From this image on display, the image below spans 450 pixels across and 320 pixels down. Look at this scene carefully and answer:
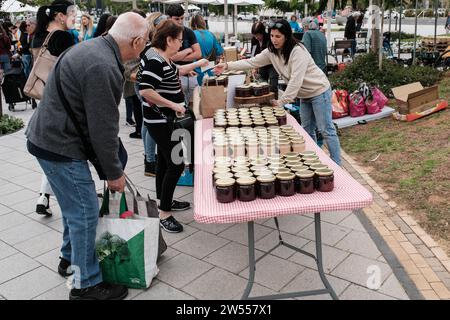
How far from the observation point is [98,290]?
2.90m

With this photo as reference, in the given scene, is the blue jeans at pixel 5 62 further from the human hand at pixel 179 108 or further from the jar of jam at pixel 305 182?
the jar of jam at pixel 305 182

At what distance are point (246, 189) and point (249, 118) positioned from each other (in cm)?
144

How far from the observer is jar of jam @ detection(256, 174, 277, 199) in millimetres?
2521

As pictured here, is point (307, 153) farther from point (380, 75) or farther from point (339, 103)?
point (380, 75)

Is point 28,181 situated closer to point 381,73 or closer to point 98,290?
point 98,290

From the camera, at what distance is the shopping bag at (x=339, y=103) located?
290 inches

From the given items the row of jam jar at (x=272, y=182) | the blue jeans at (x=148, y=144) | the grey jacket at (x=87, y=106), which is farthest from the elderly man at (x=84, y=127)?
the blue jeans at (x=148, y=144)

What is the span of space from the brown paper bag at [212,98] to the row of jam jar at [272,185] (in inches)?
73.3

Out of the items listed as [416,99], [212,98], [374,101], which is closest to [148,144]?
[212,98]

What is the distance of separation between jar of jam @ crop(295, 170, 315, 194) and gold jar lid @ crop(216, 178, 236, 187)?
0.38m

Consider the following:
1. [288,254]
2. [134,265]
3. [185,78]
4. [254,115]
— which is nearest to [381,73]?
[185,78]

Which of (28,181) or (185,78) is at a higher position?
(185,78)
